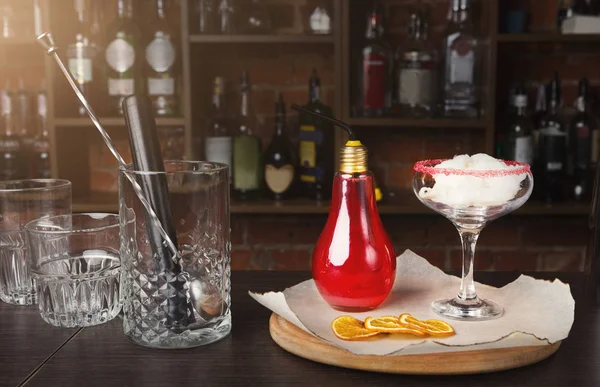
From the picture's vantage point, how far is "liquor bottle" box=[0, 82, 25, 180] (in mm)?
2312

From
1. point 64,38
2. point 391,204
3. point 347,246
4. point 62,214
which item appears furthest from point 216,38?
point 347,246

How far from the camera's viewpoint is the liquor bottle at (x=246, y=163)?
220 cm

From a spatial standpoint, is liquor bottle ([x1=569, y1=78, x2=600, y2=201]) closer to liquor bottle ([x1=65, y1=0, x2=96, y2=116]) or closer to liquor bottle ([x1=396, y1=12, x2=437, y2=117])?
liquor bottle ([x1=396, y1=12, x2=437, y2=117])

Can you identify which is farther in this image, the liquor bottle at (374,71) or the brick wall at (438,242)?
the brick wall at (438,242)

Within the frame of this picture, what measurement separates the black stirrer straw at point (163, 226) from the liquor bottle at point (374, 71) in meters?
1.46

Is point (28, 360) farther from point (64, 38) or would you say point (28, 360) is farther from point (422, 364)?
point (64, 38)

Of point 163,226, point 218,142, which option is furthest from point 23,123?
point 163,226

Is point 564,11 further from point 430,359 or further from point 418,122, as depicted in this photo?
point 430,359

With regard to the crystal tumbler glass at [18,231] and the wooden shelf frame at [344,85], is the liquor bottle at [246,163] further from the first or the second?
the crystal tumbler glass at [18,231]

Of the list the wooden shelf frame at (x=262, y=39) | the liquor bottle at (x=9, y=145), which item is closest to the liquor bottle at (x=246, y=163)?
the wooden shelf frame at (x=262, y=39)

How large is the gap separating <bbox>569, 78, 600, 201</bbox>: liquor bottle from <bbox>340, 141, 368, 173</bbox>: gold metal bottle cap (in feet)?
5.08

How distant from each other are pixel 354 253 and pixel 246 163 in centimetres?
143

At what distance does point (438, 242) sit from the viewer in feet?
7.73

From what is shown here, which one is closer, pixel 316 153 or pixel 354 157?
pixel 354 157
